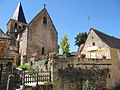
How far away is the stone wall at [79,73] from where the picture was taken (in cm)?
872

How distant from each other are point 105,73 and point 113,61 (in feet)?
6.79

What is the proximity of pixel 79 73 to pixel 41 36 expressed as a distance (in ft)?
39.0

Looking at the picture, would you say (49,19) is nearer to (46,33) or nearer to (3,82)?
(46,33)

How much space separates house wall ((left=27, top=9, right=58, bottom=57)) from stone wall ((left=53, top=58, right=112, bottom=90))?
9.98 m

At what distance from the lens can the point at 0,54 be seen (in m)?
7.68

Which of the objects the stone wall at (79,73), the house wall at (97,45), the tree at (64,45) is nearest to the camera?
the stone wall at (79,73)

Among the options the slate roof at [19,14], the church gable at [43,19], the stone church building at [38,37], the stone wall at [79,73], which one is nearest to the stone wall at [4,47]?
the stone wall at [79,73]

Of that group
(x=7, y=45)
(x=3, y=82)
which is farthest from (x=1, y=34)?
(x=3, y=82)

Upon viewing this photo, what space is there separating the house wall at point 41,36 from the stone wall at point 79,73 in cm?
998

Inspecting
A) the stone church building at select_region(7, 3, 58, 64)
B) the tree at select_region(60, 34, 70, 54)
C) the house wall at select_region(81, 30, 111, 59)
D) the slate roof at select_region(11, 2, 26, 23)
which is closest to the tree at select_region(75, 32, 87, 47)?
the stone church building at select_region(7, 3, 58, 64)

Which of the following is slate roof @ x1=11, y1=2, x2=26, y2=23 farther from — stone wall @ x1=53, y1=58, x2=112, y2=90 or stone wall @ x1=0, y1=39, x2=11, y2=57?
stone wall @ x1=53, y1=58, x2=112, y2=90

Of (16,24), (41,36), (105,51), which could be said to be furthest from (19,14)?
(105,51)

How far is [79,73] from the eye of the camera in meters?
9.86

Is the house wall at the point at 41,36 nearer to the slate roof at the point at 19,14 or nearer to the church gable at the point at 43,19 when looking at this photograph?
the church gable at the point at 43,19
